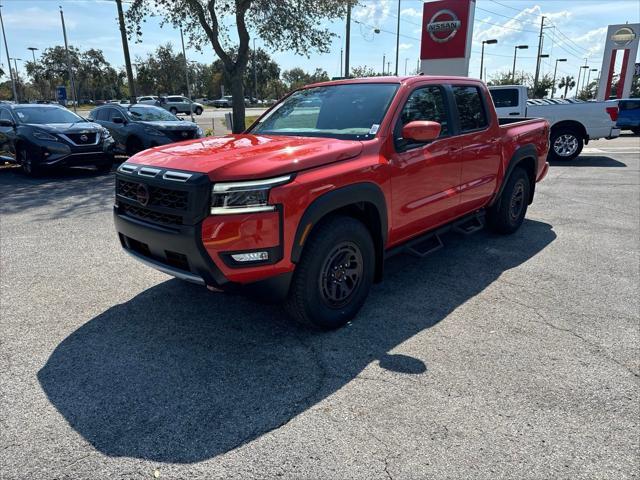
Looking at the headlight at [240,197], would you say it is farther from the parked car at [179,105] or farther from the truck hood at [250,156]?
the parked car at [179,105]

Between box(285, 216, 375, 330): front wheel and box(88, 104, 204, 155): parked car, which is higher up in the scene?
box(88, 104, 204, 155): parked car

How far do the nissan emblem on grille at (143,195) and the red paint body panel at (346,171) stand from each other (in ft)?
0.59

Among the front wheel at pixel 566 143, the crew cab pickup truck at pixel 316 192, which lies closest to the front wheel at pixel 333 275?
the crew cab pickup truck at pixel 316 192

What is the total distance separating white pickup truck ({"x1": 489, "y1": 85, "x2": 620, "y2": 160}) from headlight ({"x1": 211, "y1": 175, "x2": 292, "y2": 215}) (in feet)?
37.3

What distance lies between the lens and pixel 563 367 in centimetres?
305

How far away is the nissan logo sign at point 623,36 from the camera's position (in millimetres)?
A: 27906

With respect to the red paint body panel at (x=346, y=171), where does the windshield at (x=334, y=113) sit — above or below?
above

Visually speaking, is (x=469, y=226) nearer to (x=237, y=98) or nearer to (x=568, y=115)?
(x=568, y=115)

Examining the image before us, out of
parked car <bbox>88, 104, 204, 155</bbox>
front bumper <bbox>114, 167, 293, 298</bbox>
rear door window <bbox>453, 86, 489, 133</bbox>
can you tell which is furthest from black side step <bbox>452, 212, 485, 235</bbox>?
parked car <bbox>88, 104, 204, 155</bbox>

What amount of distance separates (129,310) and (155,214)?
1117 mm

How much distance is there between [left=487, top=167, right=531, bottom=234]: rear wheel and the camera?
18.6 ft

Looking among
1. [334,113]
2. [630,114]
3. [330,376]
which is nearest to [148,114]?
[334,113]

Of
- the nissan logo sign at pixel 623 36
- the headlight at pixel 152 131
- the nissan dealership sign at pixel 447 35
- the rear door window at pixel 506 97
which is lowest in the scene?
the headlight at pixel 152 131

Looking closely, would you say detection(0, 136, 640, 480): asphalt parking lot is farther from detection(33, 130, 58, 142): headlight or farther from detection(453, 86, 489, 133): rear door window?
detection(33, 130, 58, 142): headlight
